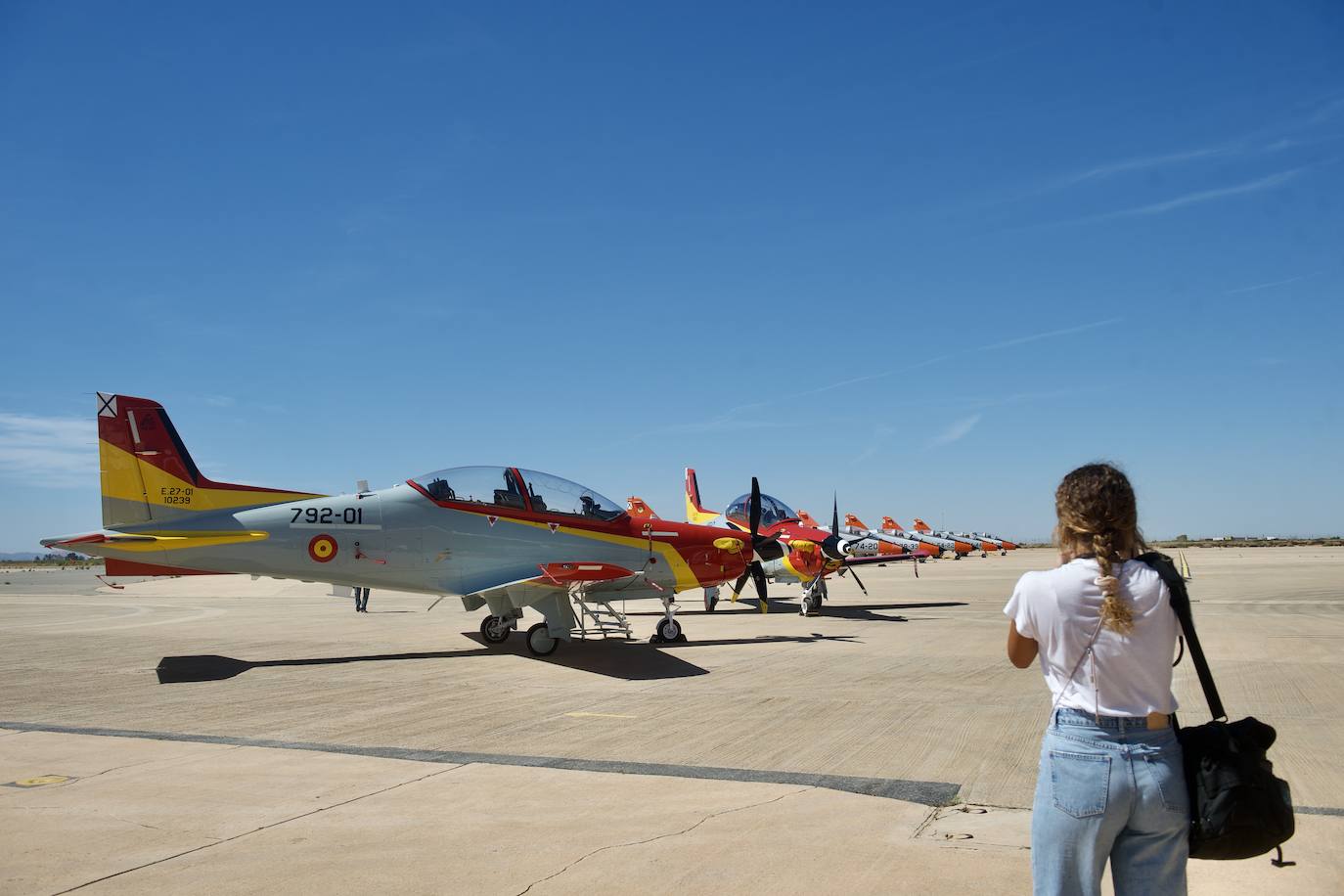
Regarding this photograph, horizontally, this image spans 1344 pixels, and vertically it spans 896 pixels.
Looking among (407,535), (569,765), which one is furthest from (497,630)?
(569,765)

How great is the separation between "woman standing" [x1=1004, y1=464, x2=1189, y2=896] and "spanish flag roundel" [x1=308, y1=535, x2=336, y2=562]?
13.0 metres

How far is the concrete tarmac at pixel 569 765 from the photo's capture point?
15.1ft

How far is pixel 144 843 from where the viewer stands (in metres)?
5.04

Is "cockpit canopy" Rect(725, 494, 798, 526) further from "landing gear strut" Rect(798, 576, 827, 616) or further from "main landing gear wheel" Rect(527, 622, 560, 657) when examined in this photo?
"main landing gear wheel" Rect(527, 622, 560, 657)

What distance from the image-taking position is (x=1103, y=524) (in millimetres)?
2879

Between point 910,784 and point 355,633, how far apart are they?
15.2m

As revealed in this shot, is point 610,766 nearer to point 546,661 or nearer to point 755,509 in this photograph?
point 546,661

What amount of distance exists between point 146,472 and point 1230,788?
572 inches

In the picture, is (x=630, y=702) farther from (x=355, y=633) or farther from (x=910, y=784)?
(x=355, y=633)

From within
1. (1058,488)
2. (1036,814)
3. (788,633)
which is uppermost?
(1058,488)

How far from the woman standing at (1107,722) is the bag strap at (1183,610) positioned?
32 mm

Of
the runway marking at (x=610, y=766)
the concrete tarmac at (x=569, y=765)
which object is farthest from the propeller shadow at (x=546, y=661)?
the runway marking at (x=610, y=766)

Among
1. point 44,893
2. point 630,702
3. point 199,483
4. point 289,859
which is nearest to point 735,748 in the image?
point 630,702

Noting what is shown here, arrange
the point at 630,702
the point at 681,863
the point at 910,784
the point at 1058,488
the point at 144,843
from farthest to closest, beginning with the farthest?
1. the point at 630,702
2. the point at 910,784
3. the point at 144,843
4. the point at 681,863
5. the point at 1058,488
